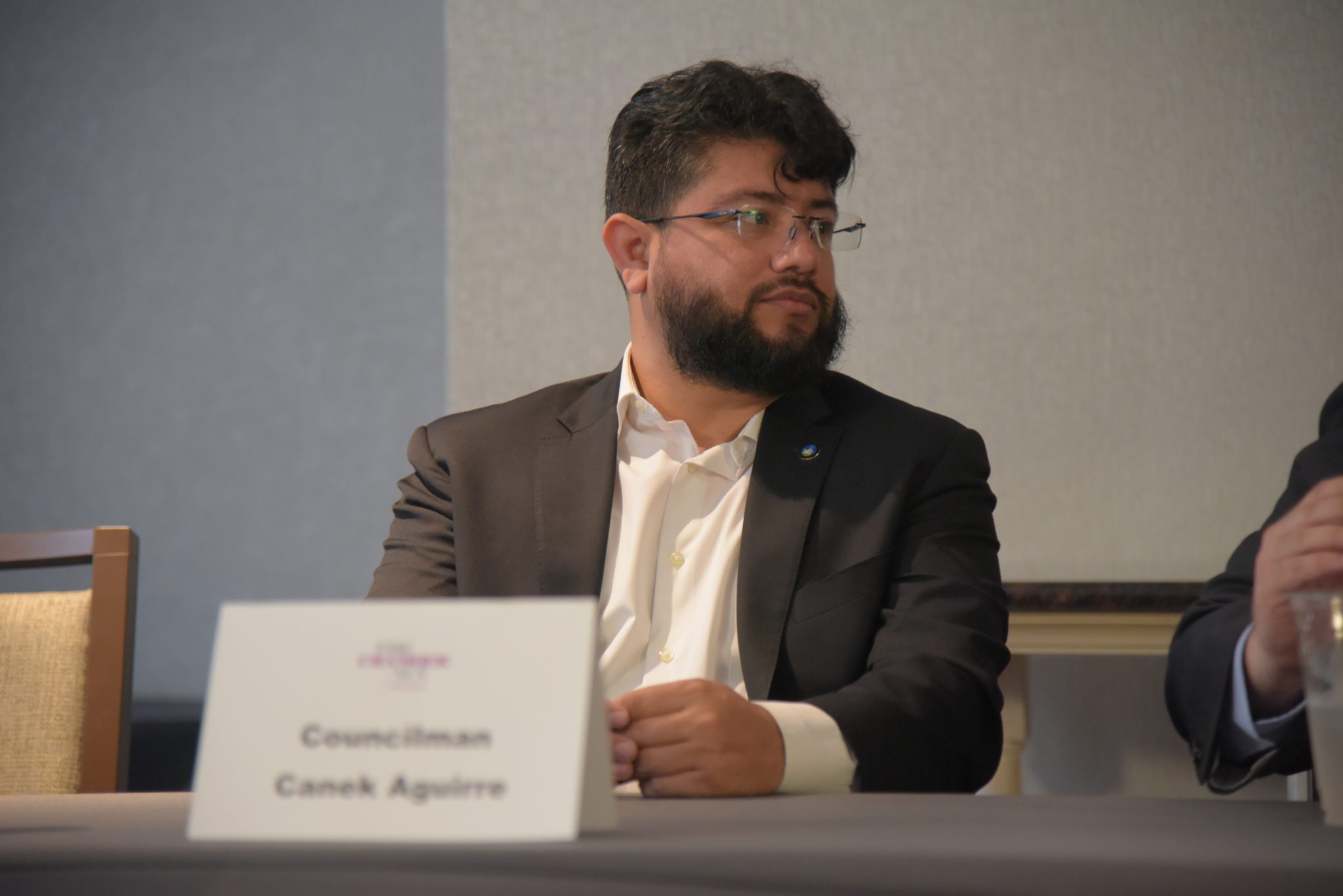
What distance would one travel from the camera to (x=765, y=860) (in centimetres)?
48

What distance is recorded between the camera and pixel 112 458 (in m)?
2.86

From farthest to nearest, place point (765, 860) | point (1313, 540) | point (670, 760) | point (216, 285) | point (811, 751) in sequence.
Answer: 1. point (216, 285)
2. point (811, 751)
3. point (670, 760)
4. point (1313, 540)
5. point (765, 860)

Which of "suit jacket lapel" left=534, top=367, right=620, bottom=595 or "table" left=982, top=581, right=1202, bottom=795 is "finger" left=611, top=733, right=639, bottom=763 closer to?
"suit jacket lapel" left=534, top=367, right=620, bottom=595

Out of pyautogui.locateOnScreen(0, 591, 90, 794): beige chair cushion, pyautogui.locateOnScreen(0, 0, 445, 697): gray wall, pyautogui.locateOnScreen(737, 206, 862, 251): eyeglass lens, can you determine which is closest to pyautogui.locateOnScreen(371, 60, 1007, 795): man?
pyautogui.locateOnScreen(737, 206, 862, 251): eyeglass lens

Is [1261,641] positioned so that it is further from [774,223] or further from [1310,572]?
[774,223]

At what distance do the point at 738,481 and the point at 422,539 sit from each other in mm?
387

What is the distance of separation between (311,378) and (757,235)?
160cm

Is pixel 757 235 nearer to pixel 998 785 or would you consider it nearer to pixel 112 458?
pixel 998 785

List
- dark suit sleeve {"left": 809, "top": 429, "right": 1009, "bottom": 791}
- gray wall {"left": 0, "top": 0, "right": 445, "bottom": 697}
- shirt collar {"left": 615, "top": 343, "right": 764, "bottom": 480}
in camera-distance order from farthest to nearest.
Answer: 1. gray wall {"left": 0, "top": 0, "right": 445, "bottom": 697}
2. shirt collar {"left": 615, "top": 343, "right": 764, "bottom": 480}
3. dark suit sleeve {"left": 809, "top": 429, "right": 1009, "bottom": 791}

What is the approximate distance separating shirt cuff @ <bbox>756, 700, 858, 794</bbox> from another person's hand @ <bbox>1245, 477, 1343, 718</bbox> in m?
0.33

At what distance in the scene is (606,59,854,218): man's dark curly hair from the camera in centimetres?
149

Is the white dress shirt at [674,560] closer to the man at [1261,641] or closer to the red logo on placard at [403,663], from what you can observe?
the man at [1261,641]

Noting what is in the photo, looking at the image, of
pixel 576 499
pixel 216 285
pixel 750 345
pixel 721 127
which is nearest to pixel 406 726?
pixel 576 499

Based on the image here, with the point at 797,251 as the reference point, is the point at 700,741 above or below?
below
